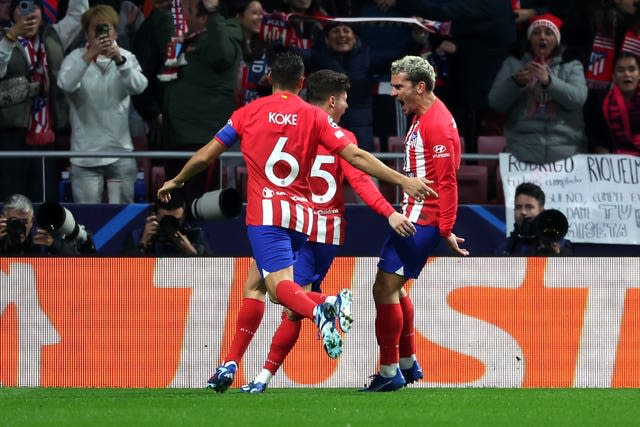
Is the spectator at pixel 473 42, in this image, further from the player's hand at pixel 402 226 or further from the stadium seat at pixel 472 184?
the player's hand at pixel 402 226

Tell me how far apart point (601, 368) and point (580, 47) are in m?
4.09

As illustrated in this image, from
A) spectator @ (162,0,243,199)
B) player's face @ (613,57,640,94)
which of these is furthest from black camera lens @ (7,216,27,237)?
player's face @ (613,57,640,94)

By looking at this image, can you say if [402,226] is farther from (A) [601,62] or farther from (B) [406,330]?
(A) [601,62]

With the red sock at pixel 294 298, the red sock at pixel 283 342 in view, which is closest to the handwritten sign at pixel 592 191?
the red sock at pixel 283 342

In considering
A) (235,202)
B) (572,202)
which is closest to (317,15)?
(572,202)

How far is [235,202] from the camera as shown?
34.5ft

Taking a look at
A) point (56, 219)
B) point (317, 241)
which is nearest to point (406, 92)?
point (317, 241)

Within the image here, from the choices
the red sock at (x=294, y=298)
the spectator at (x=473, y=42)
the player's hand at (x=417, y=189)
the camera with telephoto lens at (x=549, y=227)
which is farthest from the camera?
the spectator at (x=473, y=42)

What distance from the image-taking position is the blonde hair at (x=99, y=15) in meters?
13.0

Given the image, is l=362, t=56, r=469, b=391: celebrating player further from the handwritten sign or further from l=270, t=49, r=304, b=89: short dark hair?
the handwritten sign

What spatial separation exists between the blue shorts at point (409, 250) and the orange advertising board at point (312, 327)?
1866 millimetres

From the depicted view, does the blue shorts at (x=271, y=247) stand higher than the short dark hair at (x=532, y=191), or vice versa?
the blue shorts at (x=271, y=247)

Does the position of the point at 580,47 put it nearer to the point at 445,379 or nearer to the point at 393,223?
the point at 445,379

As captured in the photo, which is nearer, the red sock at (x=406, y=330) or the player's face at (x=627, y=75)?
the red sock at (x=406, y=330)
